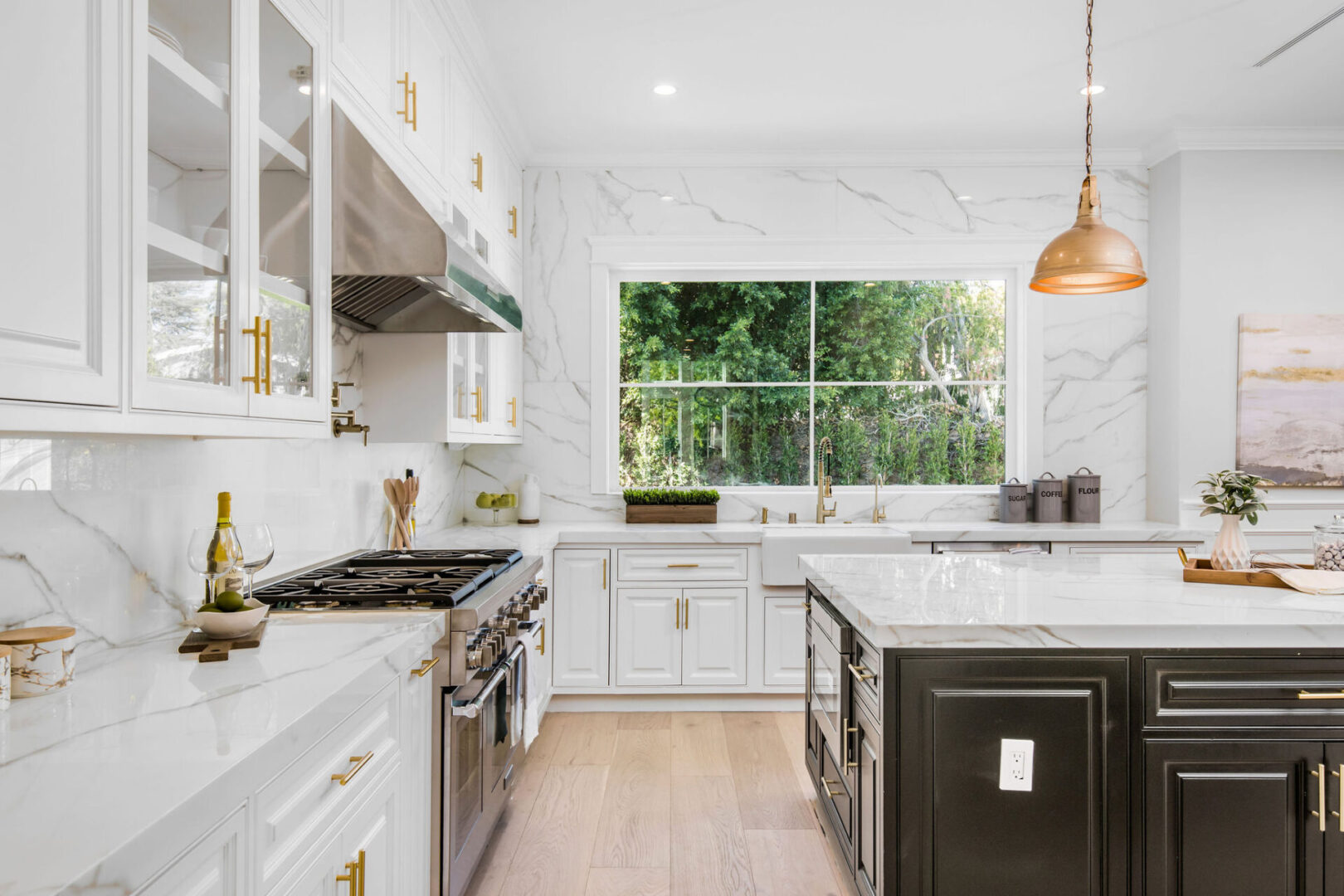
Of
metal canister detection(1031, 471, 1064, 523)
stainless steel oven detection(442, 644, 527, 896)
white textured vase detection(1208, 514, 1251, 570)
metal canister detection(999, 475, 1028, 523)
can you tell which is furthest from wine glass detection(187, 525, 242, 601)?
metal canister detection(1031, 471, 1064, 523)

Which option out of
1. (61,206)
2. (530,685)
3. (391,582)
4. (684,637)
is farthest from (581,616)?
(61,206)

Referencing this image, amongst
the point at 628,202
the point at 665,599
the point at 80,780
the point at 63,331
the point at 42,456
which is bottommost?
the point at 665,599

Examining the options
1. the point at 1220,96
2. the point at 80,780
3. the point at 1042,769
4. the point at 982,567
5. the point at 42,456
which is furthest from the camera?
the point at 1220,96

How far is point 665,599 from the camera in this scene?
151 inches

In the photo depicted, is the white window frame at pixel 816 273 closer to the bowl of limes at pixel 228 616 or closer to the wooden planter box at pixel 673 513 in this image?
the wooden planter box at pixel 673 513

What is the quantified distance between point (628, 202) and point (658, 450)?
1351 mm

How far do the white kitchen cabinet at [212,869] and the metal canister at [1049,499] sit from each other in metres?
3.98

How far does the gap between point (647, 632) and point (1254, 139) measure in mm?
3887

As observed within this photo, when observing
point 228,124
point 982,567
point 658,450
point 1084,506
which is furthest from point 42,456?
point 1084,506

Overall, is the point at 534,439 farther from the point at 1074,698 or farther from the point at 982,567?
the point at 1074,698

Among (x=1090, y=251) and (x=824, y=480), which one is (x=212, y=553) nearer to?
(x=1090, y=251)

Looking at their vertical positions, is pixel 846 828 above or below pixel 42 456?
below

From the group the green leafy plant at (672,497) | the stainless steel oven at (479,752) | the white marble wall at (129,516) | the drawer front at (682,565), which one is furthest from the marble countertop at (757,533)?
the white marble wall at (129,516)

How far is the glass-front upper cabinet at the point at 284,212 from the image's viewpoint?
5.08 ft
